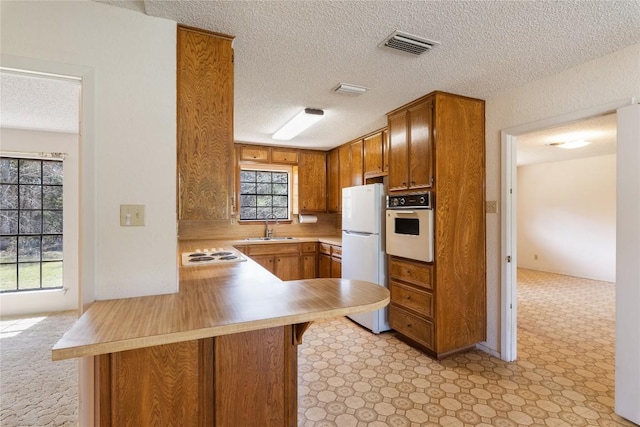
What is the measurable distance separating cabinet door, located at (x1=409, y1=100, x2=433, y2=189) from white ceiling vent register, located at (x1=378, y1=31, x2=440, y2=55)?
0.84m

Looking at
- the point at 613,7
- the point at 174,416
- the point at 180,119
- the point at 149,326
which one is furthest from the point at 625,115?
the point at 174,416

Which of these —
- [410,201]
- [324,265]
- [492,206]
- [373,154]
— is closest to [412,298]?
[410,201]

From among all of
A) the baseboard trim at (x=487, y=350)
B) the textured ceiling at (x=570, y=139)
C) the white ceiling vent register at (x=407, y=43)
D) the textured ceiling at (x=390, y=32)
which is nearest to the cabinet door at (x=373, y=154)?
the textured ceiling at (x=390, y=32)

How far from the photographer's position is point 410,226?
287 centimetres

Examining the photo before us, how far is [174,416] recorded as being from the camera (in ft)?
4.14

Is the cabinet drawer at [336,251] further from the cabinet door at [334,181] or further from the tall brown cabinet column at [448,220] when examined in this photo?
the tall brown cabinet column at [448,220]

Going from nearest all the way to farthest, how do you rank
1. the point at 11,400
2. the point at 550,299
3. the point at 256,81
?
the point at 11,400 → the point at 256,81 → the point at 550,299

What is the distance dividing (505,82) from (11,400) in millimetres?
4388

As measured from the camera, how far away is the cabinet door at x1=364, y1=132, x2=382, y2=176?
12.0 feet

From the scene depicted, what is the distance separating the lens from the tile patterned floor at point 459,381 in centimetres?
193

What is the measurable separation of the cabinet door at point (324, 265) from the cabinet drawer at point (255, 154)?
5.61 ft

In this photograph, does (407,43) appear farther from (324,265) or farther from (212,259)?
(324,265)

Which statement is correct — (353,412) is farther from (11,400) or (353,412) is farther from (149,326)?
(11,400)

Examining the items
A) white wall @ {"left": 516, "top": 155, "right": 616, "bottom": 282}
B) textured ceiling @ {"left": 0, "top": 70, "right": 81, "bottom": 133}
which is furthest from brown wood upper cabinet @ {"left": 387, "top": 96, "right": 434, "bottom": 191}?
white wall @ {"left": 516, "top": 155, "right": 616, "bottom": 282}
